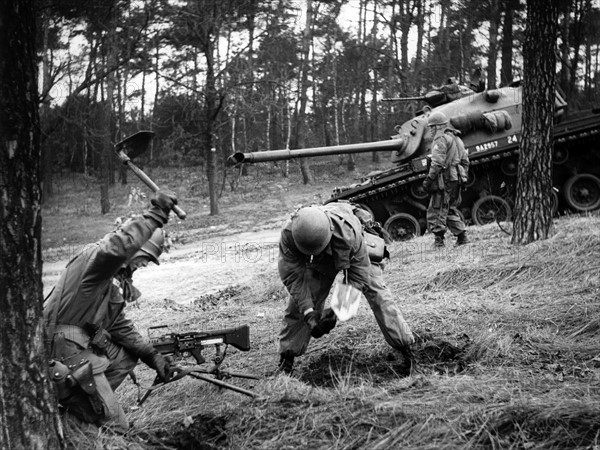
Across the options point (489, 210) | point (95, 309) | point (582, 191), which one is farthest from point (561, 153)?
point (95, 309)

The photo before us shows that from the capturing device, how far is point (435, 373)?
455 centimetres

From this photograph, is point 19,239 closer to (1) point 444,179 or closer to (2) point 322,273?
(2) point 322,273

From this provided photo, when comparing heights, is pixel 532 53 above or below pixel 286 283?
above

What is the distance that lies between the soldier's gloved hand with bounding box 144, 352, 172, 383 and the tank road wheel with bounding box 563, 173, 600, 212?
9806mm

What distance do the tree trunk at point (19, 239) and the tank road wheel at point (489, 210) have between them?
10.1m

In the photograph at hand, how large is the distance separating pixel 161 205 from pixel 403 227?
358 inches

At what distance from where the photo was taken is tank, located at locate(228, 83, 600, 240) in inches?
466

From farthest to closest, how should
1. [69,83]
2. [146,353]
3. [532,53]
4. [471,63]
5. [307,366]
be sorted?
[471,63], [69,83], [532,53], [307,366], [146,353]

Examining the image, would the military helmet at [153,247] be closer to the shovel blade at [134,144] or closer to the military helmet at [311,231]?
the shovel blade at [134,144]

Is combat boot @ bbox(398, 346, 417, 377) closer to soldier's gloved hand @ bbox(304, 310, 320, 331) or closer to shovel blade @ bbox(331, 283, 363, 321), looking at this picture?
shovel blade @ bbox(331, 283, 363, 321)

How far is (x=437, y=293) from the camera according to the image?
23.0 ft

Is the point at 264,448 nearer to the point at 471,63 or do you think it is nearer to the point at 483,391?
the point at 483,391

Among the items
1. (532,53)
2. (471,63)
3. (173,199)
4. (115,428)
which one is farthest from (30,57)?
(471,63)

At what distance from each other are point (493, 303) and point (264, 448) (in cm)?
347
